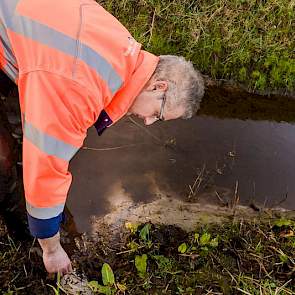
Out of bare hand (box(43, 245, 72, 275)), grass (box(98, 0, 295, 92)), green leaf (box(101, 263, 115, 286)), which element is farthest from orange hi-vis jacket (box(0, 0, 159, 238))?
grass (box(98, 0, 295, 92))

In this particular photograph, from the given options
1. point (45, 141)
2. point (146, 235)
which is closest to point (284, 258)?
point (146, 235)

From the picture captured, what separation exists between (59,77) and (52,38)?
0.60 feet

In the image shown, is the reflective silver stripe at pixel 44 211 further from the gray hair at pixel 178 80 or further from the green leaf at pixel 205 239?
the green leaf at pixel 205 239

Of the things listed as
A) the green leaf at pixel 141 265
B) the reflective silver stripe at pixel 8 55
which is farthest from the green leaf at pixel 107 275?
the reflective silver stripe at pixel 8 55

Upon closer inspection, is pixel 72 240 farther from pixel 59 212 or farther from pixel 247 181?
pixel 247 181

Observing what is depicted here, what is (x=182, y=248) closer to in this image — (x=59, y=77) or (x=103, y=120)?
(x=103, y=120)

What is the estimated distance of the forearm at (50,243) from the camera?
2234 millimetres

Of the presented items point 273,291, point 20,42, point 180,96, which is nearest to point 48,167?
A: point 20,42

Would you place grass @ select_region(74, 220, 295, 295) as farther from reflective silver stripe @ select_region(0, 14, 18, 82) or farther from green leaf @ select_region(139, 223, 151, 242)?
reflective silver stripe @ select_region(0, 14, 18, 82)

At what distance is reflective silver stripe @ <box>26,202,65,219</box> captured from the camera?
203 centimetres

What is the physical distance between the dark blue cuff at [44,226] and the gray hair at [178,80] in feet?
2.59

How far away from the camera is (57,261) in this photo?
96.3 inches

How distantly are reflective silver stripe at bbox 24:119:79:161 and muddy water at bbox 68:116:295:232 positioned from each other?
1238mm

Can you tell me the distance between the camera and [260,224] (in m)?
3.21
